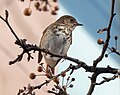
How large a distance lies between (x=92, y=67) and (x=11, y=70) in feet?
6.57

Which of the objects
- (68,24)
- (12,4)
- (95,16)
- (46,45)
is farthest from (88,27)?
(46,45)

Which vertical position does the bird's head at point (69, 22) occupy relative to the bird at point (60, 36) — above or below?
above

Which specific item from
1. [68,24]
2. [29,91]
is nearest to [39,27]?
[68,24]

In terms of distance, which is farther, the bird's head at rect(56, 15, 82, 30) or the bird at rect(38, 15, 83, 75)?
the bird's head at rect(56, 15, 82, 30)

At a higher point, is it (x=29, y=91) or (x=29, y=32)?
(x=29, y=32)

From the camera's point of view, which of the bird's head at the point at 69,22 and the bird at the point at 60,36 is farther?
the bird's head at the point at 69,22

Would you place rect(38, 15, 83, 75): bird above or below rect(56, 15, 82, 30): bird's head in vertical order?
below

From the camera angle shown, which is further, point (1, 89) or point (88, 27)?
point (88, 27)

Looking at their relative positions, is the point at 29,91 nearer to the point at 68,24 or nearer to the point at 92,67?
the point at 92,67

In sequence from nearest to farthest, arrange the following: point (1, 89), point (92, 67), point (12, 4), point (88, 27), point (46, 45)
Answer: point (92, 67) → point (46, 45) → point (1, 89) → point (12, 4) → point (88, 27)

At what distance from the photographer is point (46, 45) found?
1.34 metres

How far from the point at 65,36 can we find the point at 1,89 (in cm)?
117

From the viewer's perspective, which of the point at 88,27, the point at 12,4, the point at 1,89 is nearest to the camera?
the point at 1,89

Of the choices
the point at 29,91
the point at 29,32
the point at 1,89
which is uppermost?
the point at 29,32
